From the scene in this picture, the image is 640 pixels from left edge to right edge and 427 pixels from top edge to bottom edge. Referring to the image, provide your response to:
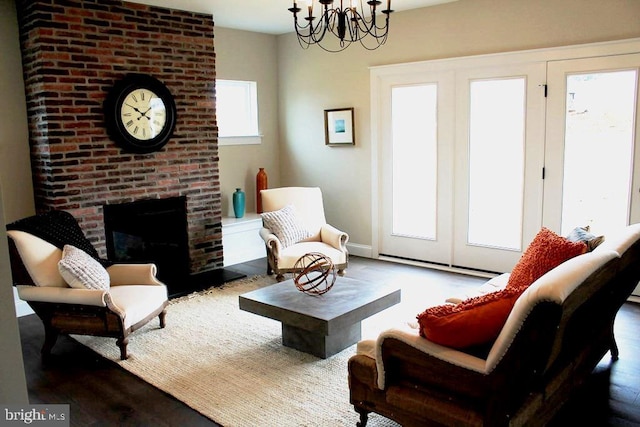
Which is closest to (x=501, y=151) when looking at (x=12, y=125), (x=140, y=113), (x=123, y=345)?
(x=140, y=113)

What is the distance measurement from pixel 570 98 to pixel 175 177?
12.3ft

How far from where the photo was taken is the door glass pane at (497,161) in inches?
196

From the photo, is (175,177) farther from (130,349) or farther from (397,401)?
(397,401)

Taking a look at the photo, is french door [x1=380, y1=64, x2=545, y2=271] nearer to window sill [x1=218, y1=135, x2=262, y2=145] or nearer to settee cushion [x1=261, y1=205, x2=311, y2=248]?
settee cushion [x1=261, y1=205, x2=311, y2=248]

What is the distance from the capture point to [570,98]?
461 centimetres

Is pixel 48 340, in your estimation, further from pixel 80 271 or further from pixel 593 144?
pixel 593 144

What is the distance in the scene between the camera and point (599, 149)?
4.52 m

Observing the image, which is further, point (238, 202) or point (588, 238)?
point (238, 202)

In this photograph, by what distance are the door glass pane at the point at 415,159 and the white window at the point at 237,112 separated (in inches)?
71.4

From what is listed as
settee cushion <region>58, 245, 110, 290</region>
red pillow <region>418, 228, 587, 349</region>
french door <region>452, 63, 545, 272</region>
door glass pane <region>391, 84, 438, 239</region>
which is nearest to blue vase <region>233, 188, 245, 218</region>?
door glass pane <region>391, 84, 438, 239</region>

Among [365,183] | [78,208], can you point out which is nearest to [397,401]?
[78,208]

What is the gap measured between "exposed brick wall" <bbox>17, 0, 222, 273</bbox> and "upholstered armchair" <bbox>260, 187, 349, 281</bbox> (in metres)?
0.80

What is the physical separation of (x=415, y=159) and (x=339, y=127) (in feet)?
3.43

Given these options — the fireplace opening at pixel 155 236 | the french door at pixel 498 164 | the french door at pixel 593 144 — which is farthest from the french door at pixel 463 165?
the fireplace opening at pixel 155 236
